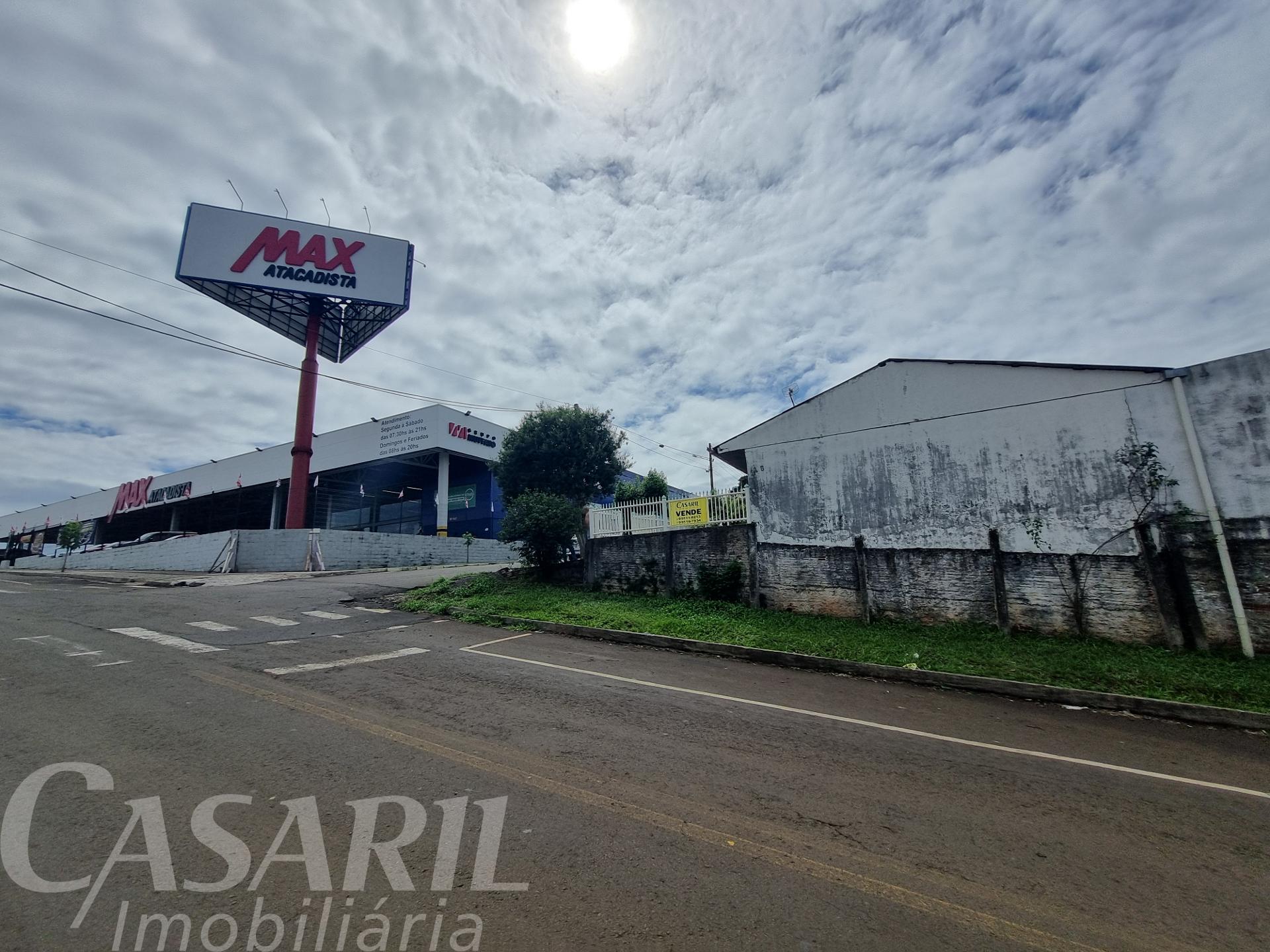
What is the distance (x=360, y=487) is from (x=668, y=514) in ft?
114

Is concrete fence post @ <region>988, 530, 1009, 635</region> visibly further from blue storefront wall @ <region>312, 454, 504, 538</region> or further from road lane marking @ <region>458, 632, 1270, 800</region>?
blue storefront wall @ <region>312, 454, 504, 538</region>

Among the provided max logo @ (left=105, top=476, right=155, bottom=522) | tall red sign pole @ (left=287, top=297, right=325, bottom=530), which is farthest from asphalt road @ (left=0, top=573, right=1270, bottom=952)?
max logo @ (left=105, top=476, right=155, bottom=522)

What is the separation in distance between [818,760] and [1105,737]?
12.9 ft

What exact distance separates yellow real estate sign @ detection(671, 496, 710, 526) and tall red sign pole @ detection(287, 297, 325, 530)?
74.0 ft

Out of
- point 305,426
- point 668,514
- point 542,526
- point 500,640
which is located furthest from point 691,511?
point 305,426

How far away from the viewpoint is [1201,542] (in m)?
9.45

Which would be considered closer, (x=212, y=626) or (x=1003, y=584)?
(x=212, y=626)

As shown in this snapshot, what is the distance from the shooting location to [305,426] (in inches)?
1200

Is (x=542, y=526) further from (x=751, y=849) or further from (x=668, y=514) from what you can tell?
(x=751, y=849)

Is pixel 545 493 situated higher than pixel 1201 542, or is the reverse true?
pixel 545 493

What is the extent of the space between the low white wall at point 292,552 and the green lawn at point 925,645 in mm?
14607

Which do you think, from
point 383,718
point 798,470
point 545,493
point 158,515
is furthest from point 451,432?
point 158,515

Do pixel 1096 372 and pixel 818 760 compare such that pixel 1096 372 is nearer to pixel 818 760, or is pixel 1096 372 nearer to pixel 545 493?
pixel 818 760

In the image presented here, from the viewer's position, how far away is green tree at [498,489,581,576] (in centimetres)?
1670
